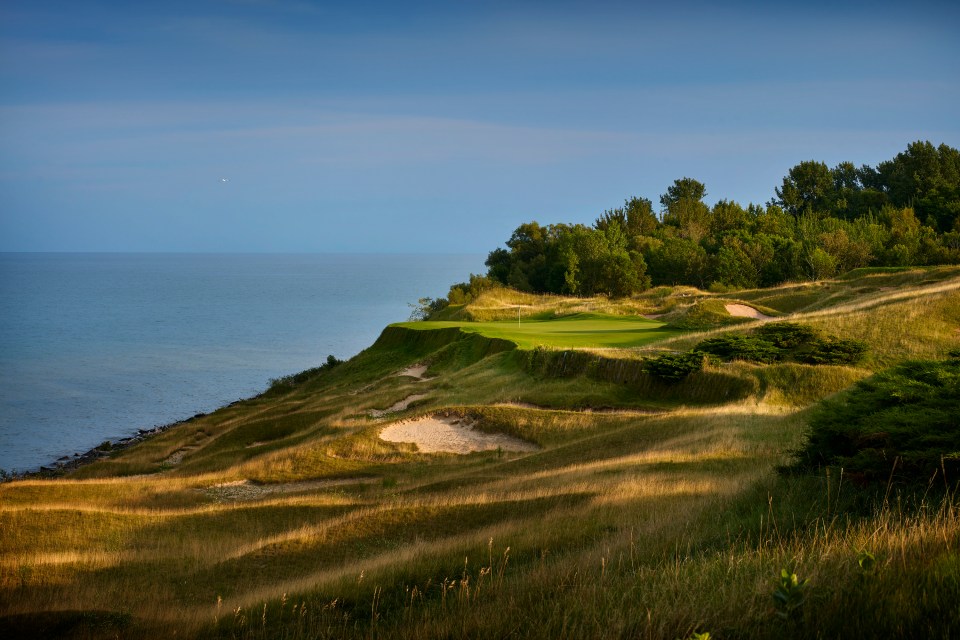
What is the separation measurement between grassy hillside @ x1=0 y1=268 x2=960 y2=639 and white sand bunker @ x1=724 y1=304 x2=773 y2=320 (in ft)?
33.7

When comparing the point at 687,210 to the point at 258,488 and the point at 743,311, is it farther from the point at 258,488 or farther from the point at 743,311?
the point at 258,488

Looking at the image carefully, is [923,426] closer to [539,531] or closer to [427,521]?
[539,531]

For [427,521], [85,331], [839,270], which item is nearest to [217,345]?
[85,331]

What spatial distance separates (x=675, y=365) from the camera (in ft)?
88.6

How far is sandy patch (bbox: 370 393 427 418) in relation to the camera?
3216 centimetres

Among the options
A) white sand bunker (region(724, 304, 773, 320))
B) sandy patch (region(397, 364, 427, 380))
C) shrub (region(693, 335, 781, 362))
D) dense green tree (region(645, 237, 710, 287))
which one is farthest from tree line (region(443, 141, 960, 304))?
shrub (region(693, 335, 781, 362))

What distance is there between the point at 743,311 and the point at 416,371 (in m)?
18.3

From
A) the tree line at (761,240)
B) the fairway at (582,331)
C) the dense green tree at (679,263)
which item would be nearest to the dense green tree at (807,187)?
the tree line at (761,240)

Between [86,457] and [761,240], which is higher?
[761,240]

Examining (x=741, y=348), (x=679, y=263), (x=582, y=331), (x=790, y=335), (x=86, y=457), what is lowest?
(x=86, y=457)

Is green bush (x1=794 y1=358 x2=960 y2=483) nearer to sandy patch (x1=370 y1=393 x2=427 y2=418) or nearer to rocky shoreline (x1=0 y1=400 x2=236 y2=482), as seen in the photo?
sandy patch (x1=370 y1=393 x2=427 y2=418)

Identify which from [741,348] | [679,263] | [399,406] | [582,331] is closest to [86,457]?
[399,406]

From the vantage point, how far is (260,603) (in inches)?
343

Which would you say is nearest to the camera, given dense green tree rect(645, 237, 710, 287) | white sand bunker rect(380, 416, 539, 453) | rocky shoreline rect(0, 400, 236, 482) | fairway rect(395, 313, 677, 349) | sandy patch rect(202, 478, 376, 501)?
sandy patch rect(202, 478, 376, 501)
